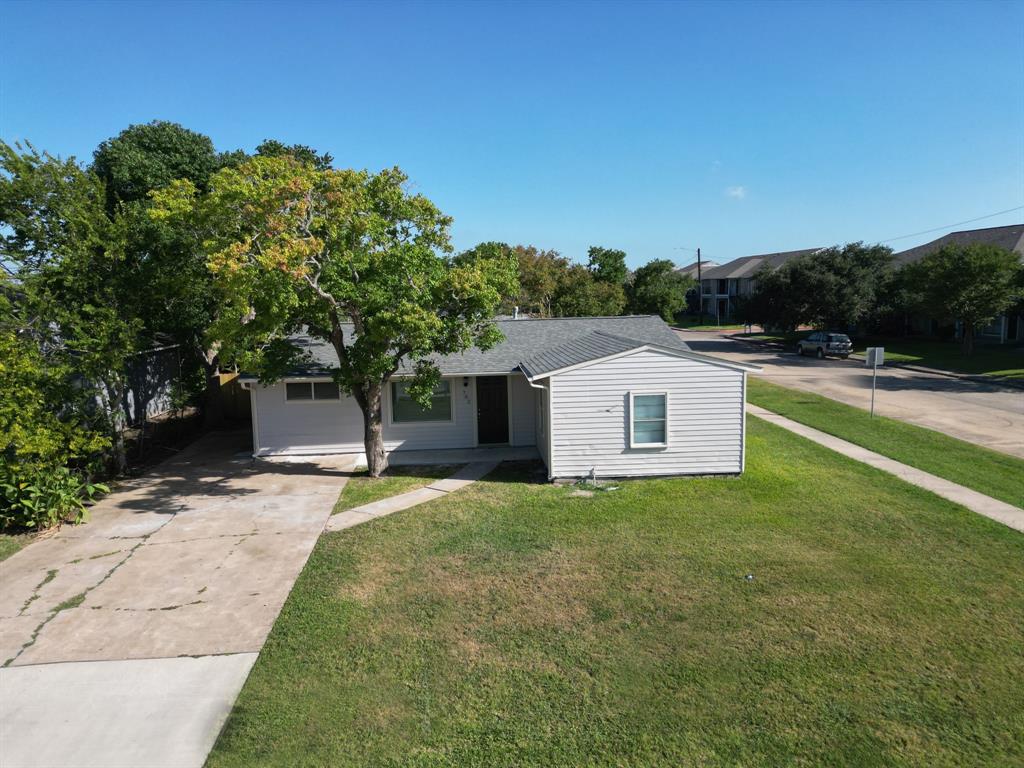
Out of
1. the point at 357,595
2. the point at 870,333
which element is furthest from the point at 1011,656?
the point at 870,333

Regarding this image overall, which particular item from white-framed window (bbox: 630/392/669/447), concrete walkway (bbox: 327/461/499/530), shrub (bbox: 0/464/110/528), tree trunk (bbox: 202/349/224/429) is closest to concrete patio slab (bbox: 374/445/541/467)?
concrete walkway (bbox: 327/461/499/530)

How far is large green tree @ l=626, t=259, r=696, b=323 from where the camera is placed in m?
47.7

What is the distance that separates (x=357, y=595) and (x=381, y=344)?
554 cm

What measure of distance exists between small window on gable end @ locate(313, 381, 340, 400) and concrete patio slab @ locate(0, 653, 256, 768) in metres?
9.81

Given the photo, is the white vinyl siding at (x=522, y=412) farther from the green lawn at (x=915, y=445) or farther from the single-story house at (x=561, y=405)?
the green lawn at (x=915, y=445)

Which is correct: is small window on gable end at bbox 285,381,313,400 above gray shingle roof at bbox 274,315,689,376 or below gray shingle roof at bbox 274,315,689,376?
below

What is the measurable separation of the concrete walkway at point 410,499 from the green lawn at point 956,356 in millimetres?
26554

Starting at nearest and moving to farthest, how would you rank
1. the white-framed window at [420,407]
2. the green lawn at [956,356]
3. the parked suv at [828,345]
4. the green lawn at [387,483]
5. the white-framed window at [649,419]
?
1. the green lawn at [387,483]
2. the white-framed window at [649,419]
3. the white-framed window at [420,407]
4. the green lawn at [956,356]
5. the parked suv at [828,345]

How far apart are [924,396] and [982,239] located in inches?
1115

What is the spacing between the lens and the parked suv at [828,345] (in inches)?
1522

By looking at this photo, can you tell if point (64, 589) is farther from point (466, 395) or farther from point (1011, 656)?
point (1011, 656)

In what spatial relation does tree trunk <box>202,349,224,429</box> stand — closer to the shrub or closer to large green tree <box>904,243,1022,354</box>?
the shrub

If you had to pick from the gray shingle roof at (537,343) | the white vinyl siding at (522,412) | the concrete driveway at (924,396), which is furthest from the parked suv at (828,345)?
the white vinyl siding at (522,412)

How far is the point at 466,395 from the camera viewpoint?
16828 millimetres
